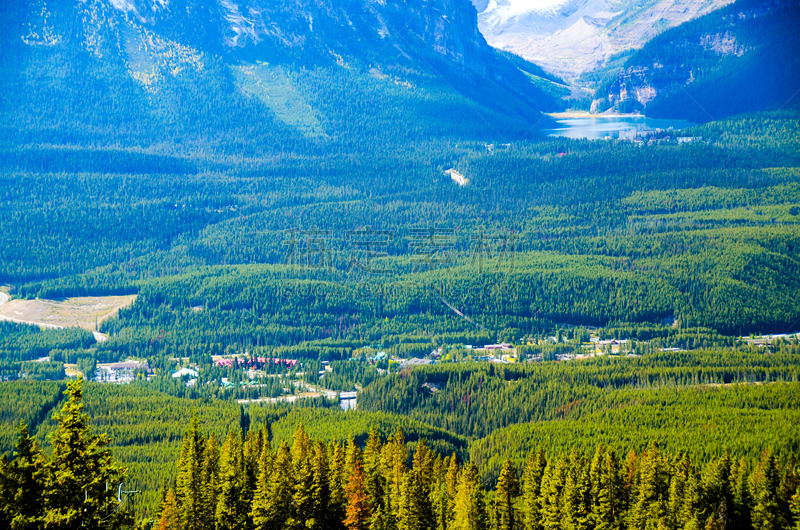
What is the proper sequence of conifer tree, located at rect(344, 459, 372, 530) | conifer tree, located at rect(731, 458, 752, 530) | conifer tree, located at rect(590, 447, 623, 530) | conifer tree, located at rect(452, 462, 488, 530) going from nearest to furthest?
conifer tree, located at rect(452, 462, 488, 530), conifer tree, located at rect(344, 459, 372, 530), conifer tree, located at rect(590, 447, 623, 530), conifer tree, located at rect(731, 458, 752, 530)

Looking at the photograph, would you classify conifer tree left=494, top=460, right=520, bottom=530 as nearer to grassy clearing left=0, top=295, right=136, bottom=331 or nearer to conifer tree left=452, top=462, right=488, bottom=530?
conifer tree left=452, top=462, right=488, bottom=530

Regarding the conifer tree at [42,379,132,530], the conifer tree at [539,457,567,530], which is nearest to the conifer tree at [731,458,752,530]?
the conifer tree at [539,457,567,530]

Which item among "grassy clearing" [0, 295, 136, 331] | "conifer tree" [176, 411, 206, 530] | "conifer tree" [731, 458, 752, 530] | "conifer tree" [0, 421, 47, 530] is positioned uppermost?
"grassy clearing" [0, 295, 136, 331]

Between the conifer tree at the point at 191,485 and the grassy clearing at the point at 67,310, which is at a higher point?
the grassy clearing at the point at 67,310

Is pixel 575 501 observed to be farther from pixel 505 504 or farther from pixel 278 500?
pixel 278 500

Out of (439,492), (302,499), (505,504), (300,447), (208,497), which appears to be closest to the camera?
(302,499)

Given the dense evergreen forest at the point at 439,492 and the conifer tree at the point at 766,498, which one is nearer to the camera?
the dense evergreen forest at the point at 439,492

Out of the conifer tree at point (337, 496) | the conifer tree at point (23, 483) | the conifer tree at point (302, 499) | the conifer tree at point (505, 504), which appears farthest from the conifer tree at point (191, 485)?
the conifer tree at point (505, 504)

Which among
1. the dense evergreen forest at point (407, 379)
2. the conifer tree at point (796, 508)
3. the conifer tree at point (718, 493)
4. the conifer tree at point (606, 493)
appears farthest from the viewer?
the conifer tree at point (718, 493)

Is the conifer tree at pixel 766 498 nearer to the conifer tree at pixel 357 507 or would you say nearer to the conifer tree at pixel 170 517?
the conifer tree at pixel 357 507

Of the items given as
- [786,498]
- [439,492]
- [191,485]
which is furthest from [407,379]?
[786,498]

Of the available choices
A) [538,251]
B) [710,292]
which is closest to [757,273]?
[710,292]

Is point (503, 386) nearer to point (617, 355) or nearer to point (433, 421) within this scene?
point (433, 421)
